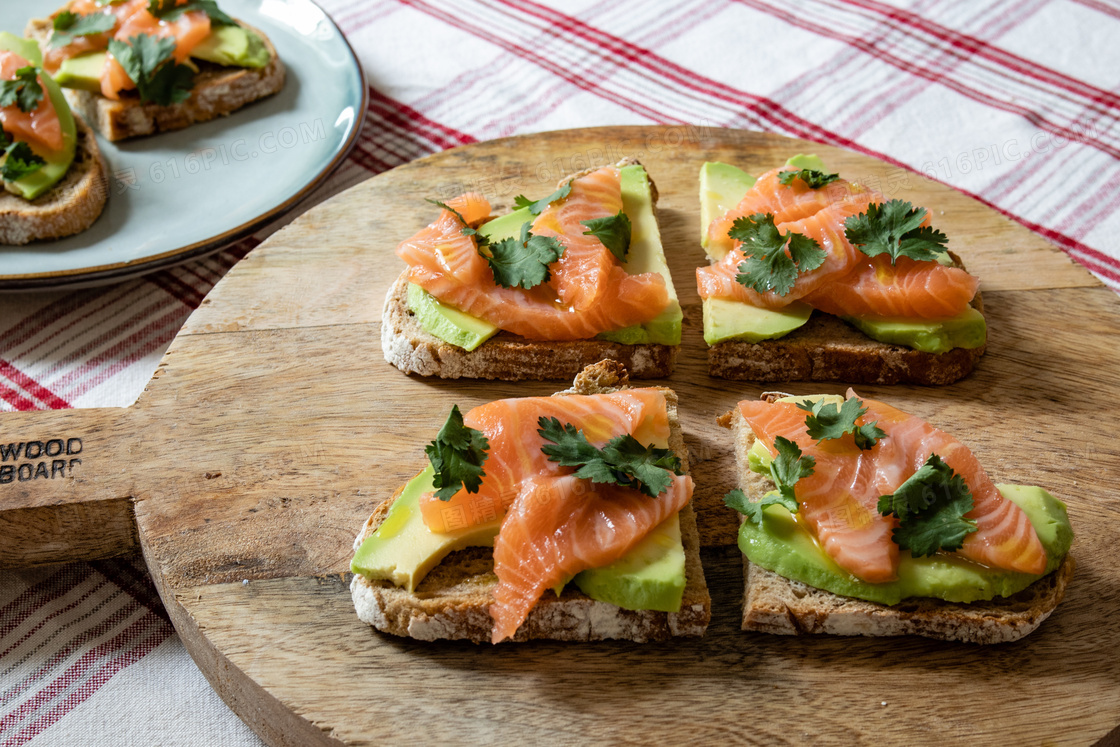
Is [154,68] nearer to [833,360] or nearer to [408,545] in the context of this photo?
[408,545]

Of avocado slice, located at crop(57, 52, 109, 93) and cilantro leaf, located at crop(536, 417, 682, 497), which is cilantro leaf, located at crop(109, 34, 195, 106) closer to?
avocado slice, located at crop(57, 52, 109, 93)

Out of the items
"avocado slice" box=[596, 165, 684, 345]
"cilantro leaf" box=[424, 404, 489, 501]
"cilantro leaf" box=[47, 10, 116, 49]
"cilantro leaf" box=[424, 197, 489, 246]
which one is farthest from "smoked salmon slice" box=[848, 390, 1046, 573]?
"cilantro leaf" box=[47, 10, 116, 49]

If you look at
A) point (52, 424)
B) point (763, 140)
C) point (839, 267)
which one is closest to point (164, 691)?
point (52, 424)

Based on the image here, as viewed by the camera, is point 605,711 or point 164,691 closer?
point 605,711

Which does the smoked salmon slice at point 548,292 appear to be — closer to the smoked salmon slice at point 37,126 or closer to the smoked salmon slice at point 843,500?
the smoked salmon slice at point 843,500

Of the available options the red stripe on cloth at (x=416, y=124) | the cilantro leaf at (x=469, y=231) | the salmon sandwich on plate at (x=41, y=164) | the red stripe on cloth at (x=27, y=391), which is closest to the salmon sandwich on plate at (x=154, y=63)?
the salmon sandwich on plate at (x=41, y=164)

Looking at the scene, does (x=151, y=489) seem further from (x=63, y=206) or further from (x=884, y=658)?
(x=884, y=658)

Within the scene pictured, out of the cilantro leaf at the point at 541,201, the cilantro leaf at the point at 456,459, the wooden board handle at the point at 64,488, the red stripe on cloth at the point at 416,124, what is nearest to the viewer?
the cilantro leaf at the point at 456,459
